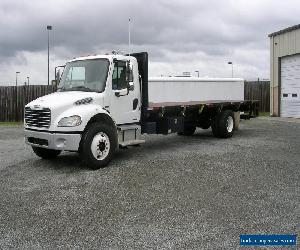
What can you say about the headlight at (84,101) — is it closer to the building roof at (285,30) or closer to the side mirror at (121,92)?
the side mirror at (121,92)

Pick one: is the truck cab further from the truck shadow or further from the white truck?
the truck shadow

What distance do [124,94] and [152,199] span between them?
410 centimetres

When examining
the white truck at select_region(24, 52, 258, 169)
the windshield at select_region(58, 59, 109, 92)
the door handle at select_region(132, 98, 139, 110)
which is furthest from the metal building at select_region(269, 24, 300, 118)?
the windshield at select_region(58, 59, 109, 92)

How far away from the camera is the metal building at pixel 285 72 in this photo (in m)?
23.5

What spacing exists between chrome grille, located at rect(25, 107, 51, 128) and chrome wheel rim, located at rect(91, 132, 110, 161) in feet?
3.88

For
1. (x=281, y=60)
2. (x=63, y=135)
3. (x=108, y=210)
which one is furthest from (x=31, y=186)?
(x=281, y=60)

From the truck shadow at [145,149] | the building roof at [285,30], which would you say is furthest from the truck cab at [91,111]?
the building roof at [285,30]

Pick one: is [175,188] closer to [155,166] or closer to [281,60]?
[155,166]

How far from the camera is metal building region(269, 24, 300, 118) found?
2355 centimetres

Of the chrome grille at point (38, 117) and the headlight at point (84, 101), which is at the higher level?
the headlight at point (84, 101)

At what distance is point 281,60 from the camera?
25156 mm

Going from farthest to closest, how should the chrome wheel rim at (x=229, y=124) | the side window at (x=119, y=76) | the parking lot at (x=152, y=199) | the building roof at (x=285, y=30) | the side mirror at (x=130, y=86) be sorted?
1. the building roof at (x=285, y=30)
2. the chrome wheel rim at (x=229, y=124)
3. the side mirror at (x=130, y=86)
4. the side window at (x=119, y=76)
5. the parking lot at (x=152, y=199)

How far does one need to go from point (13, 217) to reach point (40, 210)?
47 centimetres

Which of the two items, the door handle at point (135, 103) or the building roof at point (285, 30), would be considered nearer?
the door handle at point (135, 103)
